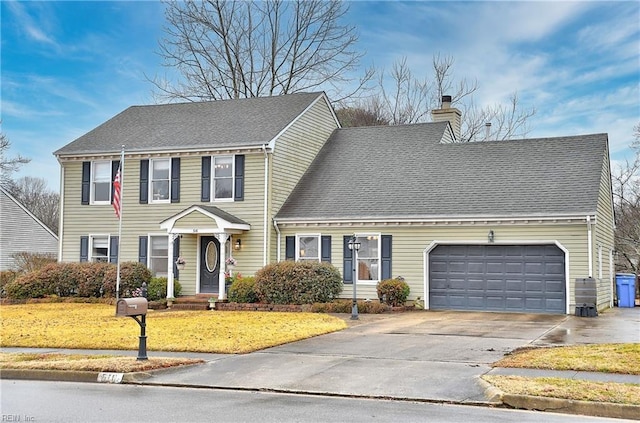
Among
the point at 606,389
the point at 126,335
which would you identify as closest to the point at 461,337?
the point at 606,389

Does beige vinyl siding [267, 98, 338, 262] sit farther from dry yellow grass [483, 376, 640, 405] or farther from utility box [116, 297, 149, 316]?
dry yellow grass [483, 376, 640, 405]

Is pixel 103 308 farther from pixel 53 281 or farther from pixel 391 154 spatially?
pixel 391 154

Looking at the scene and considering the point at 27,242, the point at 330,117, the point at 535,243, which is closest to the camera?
the point at 535,243

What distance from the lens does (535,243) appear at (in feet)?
71.8

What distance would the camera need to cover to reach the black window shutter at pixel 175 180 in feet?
86.5

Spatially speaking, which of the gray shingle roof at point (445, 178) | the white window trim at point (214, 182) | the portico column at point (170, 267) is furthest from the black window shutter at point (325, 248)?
the portico column at point (170, 267)

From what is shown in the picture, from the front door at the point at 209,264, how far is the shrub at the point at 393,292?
6.14 m

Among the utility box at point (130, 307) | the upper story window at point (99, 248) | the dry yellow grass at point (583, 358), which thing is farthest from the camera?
the upper story window at point (99, 248)

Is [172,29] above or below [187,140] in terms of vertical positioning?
above

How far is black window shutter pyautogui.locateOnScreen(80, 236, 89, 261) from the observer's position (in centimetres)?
2759

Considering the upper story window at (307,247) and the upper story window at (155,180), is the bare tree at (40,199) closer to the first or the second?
the upper story window at (155,180)

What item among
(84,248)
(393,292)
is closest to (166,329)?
(393,292)

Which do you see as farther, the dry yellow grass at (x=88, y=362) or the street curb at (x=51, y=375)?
the dry yellow grass at (x=88, y=362)

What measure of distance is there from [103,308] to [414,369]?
14.3 m
